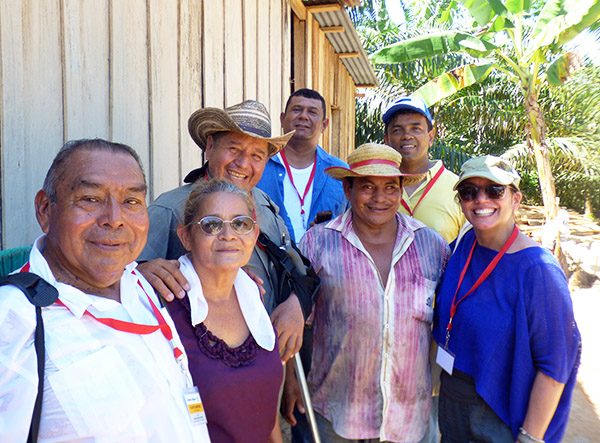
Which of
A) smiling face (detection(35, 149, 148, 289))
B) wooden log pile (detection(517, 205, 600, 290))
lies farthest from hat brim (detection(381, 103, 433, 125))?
wooden log pile (detection(517, 205, 600, 290))

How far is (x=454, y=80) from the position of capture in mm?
9414

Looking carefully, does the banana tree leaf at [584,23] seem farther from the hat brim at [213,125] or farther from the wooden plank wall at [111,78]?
the hat brim at [213,125]

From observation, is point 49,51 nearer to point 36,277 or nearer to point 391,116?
point 36,277

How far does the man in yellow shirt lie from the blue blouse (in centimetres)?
77

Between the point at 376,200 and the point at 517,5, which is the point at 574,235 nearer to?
the point at 517,5

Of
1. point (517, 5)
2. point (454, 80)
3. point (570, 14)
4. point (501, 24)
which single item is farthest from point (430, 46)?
point (570, 14)

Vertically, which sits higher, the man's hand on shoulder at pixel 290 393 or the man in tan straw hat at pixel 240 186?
the man in tan straw hat at pixel 240 186

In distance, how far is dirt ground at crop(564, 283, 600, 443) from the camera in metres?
4.28

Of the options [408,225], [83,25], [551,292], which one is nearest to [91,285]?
[83,25]

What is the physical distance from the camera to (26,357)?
109 centimetres

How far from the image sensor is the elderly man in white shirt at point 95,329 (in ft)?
3.64

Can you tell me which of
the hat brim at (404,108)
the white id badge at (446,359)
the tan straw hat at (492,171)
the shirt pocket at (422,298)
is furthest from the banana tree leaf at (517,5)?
the white id badge at (446,359)

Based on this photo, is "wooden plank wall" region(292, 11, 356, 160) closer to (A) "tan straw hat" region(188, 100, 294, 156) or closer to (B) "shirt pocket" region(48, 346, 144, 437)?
(A) "tan straw hat" region(188, 100, 294, 156)

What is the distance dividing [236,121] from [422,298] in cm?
126
